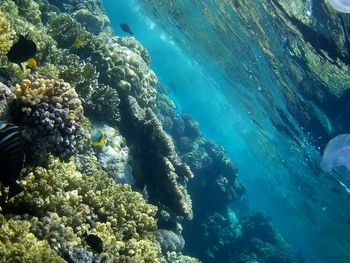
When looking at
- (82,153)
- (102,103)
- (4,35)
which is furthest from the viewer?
(102,103)

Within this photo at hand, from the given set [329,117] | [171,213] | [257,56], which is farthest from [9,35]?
[257,56]

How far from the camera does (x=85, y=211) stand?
5.95 m

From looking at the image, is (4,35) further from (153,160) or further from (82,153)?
(153,160)

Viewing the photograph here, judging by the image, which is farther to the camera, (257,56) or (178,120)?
(178,120)

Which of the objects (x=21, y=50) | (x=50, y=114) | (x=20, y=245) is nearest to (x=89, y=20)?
(x=21, y=50)

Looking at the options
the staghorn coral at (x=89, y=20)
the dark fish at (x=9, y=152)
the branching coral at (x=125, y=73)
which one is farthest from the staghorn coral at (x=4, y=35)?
the staghorn coral at (x=89, y=20)

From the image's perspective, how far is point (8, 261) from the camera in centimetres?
391

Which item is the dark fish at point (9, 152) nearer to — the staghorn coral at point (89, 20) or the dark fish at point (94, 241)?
the dark fish at point (94, 241)

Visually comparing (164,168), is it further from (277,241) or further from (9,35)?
(277,241)

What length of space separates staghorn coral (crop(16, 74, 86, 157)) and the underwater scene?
2 cm

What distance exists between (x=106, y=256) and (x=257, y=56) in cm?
1694

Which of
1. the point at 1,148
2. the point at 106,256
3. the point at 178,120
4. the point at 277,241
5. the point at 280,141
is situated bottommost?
the point at 277,241

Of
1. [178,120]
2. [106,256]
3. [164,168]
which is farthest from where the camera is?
[178,120]

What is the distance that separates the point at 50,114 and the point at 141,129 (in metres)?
5.06
